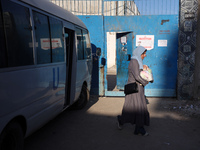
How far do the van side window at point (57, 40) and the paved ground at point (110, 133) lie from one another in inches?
60.3

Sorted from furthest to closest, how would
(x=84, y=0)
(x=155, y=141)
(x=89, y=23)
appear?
(x=84, y=0) → (x=89, y=23) → (x=155, y=141)

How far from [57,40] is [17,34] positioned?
1.53m

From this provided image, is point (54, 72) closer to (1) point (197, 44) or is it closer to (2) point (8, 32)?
(2) point (8, 32)

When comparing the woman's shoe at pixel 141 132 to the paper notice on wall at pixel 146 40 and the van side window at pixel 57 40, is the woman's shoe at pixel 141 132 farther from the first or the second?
the paper notice on wall at pixel 146 40

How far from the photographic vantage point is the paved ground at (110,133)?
422 centimetres

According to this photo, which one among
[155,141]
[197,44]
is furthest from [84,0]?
[155,141]

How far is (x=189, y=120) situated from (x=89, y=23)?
4643 millimetres

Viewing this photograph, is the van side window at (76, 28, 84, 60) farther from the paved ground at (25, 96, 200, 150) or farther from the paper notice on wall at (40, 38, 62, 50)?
the paved ground at (25, 96, 200, 150)

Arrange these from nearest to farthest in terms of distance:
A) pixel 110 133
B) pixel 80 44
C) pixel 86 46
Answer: pixel 110 133 → pixel 80 44 → pixel 86 46

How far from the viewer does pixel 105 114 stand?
629 cm

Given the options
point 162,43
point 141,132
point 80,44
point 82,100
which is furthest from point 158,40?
point 141,132

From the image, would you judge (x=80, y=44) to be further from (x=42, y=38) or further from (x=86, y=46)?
(x=42, y=38)

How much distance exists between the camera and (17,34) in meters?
3.15

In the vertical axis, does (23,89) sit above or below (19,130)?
above
